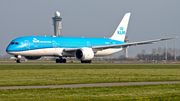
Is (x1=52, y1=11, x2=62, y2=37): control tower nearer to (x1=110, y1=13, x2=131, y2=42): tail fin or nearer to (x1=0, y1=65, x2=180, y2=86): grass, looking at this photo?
(x1=110, y1=13, x2=131, y2=42): tail fin

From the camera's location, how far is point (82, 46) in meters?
56.7

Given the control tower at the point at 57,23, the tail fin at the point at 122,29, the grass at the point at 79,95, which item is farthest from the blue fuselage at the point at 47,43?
the control tower at the point at 57,23

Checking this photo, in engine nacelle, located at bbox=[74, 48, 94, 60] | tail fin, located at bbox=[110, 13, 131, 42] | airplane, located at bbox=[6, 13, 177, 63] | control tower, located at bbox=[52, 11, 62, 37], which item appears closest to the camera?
airplane, located at bbox=[6, 13, 177, 63]

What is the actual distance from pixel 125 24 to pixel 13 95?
173 feet

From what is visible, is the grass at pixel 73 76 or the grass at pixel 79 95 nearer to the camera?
the grass at pixel 79 95

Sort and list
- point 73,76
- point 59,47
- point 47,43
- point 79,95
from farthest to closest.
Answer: point 59,47 → point 47,43 → point 73,76 → point 79,95

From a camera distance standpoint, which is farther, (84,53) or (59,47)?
(59,47)

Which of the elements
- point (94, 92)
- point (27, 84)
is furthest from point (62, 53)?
point (94, 92)

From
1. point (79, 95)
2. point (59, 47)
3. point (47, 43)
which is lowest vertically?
point (79, 95)

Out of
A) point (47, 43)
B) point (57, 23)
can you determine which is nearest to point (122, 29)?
point (47, 43)

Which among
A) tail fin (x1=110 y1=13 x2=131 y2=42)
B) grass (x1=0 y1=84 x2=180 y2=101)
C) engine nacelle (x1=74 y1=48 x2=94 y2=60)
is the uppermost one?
tail fin (x1=110 y1=13 x2=131 y2=42)

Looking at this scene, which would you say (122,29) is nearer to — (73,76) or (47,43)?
(47,43)

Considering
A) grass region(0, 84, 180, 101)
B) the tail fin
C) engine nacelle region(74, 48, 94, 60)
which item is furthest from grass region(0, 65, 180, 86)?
the tail fin

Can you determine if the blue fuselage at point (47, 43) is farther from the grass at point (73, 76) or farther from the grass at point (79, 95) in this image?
the grass at point (79, 95)
